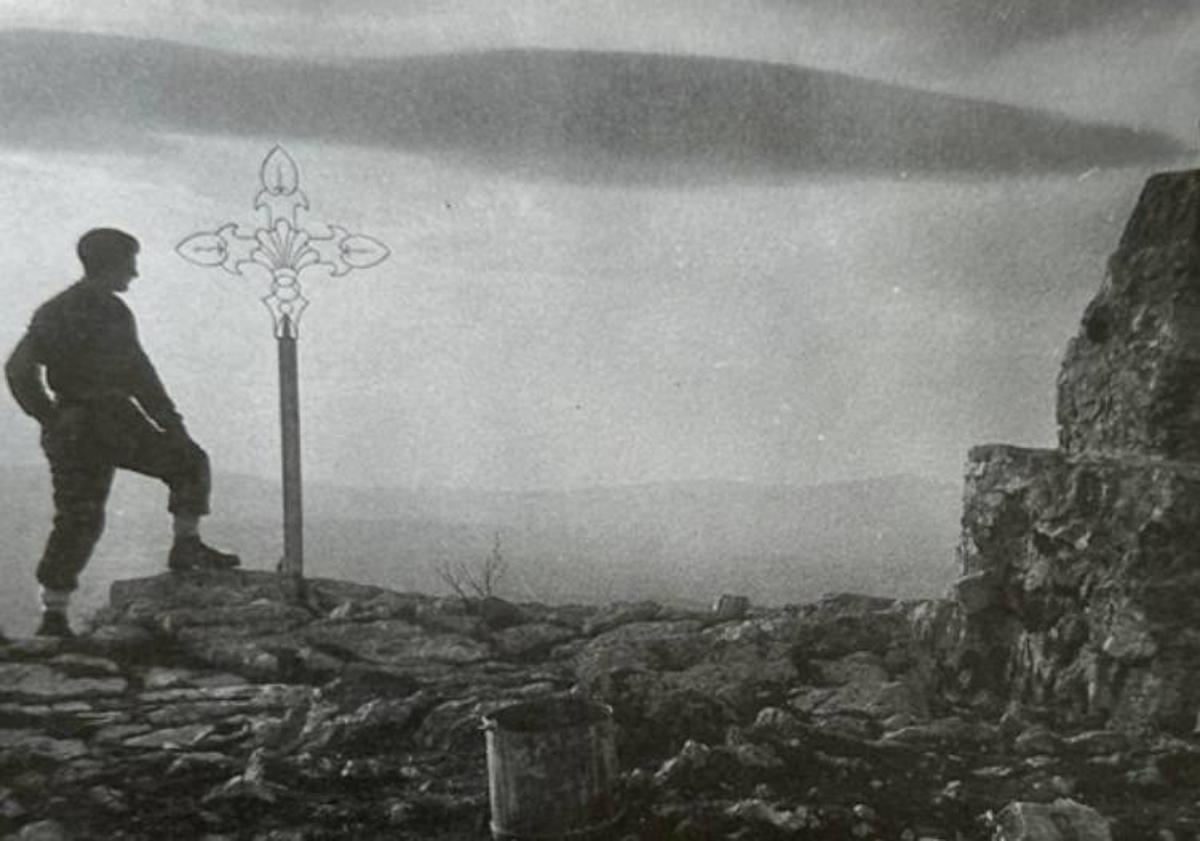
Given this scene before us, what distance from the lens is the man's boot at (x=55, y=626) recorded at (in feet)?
16.8

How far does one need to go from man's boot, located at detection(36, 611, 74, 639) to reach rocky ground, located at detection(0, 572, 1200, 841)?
0.58 feet

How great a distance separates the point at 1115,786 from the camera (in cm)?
316

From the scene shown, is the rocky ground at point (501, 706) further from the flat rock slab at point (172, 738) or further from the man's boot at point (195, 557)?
the man's boot at point (195, 557)

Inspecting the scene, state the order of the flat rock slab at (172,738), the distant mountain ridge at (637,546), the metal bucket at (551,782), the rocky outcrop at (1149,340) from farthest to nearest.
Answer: the distant mountain ridge at (637,546)
the rocky outcrop at (1149,340)
the flat rock slab at (172,738)
the metal bucket at (551,782)

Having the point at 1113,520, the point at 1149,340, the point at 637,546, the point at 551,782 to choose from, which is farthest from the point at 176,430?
the point at 637,546

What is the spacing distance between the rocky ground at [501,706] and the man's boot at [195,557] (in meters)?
0.13

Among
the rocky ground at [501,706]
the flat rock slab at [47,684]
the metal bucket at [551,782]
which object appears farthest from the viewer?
the flat rock slab at [47,684]

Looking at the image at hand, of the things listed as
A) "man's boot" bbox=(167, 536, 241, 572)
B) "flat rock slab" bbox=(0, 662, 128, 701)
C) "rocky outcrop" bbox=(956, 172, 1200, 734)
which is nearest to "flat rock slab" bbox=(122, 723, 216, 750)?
"flat rock slab" bbox=(0, 662, 128, 701)

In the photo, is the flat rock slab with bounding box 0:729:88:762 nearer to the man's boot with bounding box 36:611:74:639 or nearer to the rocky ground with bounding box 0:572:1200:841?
the rocky ground with bounding box 0:572:1200:841

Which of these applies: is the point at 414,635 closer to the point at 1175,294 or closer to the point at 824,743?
the point at 824,743

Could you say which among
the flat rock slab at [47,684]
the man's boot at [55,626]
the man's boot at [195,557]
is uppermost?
the man's boot at [195,557]

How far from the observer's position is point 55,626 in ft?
17.0

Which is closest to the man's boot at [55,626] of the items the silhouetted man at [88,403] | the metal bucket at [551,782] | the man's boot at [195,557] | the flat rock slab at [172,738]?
the silhouetted man at [88,403]

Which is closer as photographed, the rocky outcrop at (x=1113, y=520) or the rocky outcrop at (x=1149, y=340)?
the rocky outcrop at (x=1113, y=520)
